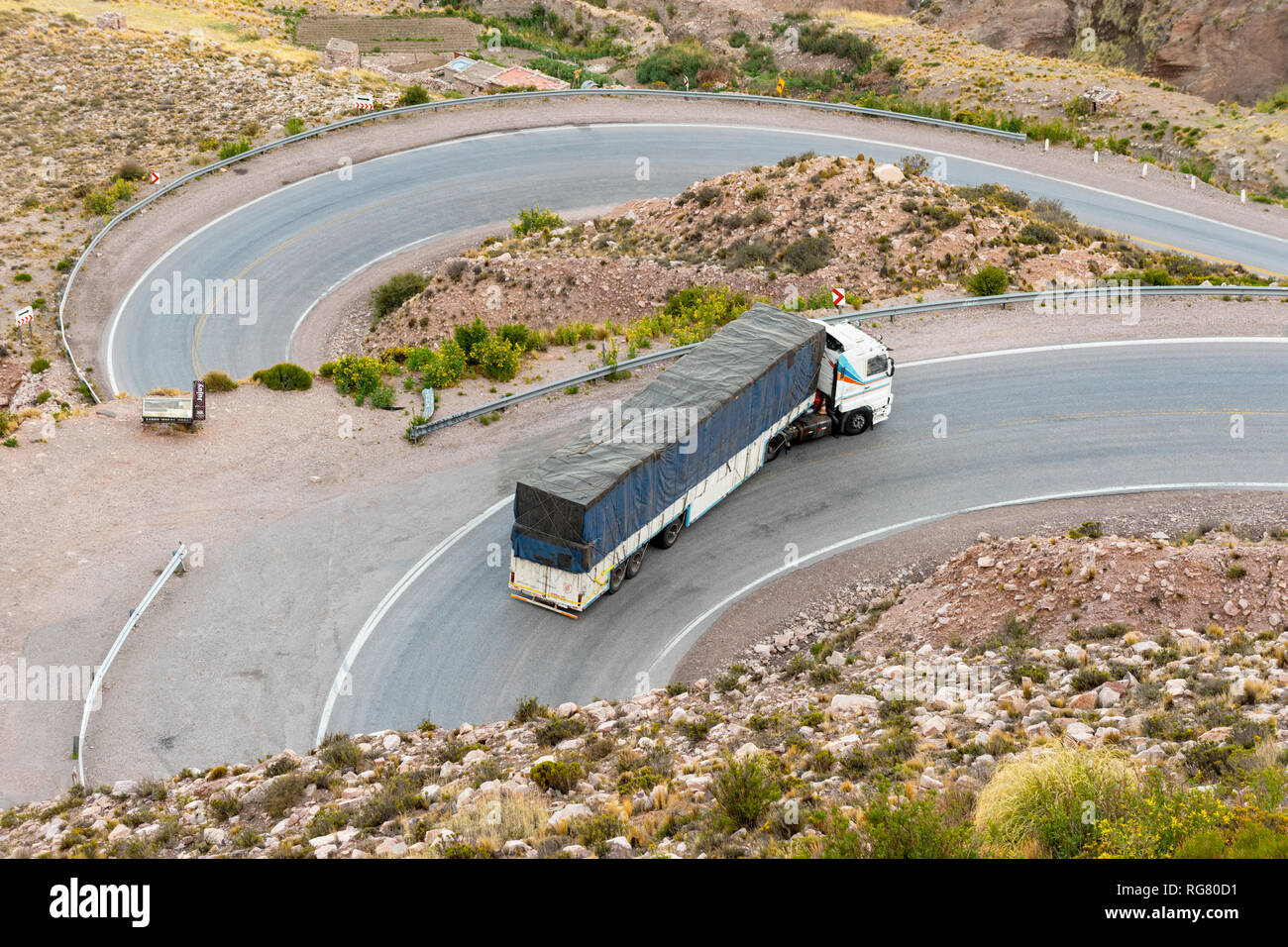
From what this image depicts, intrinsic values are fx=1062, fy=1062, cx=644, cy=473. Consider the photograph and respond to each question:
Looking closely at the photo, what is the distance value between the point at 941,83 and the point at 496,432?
42.7m

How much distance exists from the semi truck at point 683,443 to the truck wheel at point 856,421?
1.6 inches

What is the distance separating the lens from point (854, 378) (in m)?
29.7

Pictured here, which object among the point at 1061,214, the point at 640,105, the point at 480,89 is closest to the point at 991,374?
the point at 1061,214

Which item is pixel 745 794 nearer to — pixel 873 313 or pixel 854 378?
pixel 854 378

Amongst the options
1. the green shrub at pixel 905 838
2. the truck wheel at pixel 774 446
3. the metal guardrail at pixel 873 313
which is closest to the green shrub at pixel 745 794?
the green shrub at pixel 905 838

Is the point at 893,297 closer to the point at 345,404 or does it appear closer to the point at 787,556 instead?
the point at 787,556

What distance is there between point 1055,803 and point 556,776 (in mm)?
7612

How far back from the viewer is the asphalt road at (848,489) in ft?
76.8

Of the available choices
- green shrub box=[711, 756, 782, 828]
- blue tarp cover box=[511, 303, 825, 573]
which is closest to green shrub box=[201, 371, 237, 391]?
blue tarp cover box=[511, 303, 825, 573]

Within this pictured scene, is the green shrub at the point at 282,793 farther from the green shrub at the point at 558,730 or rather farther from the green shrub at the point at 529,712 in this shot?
the green shrub at the point at 529,712

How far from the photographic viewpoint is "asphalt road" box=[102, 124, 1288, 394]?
41.6 metres

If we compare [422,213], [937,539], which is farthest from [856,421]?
[422,213]

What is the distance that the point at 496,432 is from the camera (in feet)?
101

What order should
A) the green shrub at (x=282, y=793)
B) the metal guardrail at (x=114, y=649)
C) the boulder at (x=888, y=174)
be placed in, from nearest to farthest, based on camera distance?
the green shrub at (x=282, y=793) → the metal guardrail at (x=114, y=649) → the boulder at (x=888, y=174)
